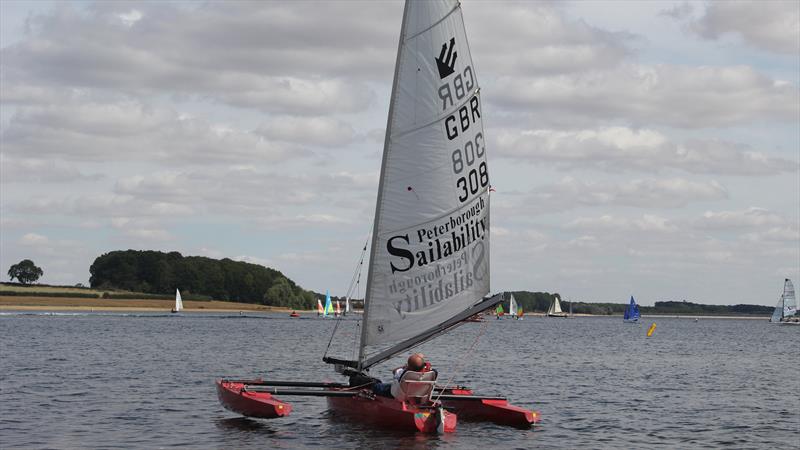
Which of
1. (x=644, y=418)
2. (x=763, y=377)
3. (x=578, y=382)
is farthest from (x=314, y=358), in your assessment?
(x=644, y=418)

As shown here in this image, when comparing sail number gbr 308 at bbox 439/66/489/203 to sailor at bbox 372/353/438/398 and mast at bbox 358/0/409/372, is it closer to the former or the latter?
mast at bbox 358/0/409/372

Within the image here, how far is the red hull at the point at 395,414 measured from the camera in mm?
26312

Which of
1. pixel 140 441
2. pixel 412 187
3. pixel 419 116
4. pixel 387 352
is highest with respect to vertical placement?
pixel 419 116

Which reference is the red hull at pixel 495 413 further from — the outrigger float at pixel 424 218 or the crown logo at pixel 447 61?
the crown logo at pixel 447 61

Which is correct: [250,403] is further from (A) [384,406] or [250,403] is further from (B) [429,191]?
(B) [429,191]

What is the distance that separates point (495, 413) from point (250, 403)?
733 cm

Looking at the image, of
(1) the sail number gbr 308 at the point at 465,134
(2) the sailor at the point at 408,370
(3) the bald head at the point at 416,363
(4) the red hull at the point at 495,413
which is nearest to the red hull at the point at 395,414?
(2) the sailor at the point at 408,370

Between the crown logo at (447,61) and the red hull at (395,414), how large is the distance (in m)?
→ 9.20

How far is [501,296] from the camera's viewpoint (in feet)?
90.6

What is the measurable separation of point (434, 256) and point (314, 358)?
41.1 m

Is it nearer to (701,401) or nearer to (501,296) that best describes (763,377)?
(701,401)

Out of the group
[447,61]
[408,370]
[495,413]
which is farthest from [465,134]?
[495,413]

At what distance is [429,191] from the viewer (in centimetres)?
2777

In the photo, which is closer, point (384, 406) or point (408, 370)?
point (408, 370)
